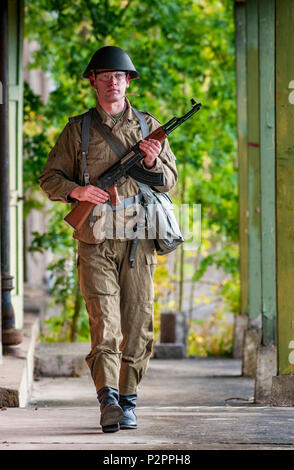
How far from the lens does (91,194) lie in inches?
172

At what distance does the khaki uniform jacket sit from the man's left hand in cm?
8

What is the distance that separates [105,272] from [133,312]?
0.25 metres

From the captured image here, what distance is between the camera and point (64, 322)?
11789 millimetres

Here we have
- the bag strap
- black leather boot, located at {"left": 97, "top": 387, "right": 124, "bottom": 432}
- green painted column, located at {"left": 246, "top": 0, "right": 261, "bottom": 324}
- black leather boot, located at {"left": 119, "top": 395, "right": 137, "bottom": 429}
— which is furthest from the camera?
green painted column, located at {"left": 246, "top": 0, "right": 261, "bottom": 324}

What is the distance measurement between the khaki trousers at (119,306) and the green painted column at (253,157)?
13.4 ft

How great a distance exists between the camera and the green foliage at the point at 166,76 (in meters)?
10.5

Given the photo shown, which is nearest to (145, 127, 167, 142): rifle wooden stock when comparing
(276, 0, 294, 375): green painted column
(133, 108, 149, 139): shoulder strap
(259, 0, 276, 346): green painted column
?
(133, 108, 149, 139): shoulder strap

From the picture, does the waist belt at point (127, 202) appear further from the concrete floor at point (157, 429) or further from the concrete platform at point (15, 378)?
the concrete platform at point (15, 378)

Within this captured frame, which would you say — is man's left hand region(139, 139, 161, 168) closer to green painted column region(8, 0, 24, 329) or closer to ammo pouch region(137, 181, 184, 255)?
ammo pouch region(137, 181, 184, 255)

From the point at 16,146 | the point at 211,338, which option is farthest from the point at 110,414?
the point at 211,338

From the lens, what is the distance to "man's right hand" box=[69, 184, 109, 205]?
4355 millimetres

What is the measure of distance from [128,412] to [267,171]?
317cm

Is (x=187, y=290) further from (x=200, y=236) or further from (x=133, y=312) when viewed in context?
(x=133, y=312)

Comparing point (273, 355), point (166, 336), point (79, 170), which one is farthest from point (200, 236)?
point (79, 170)
